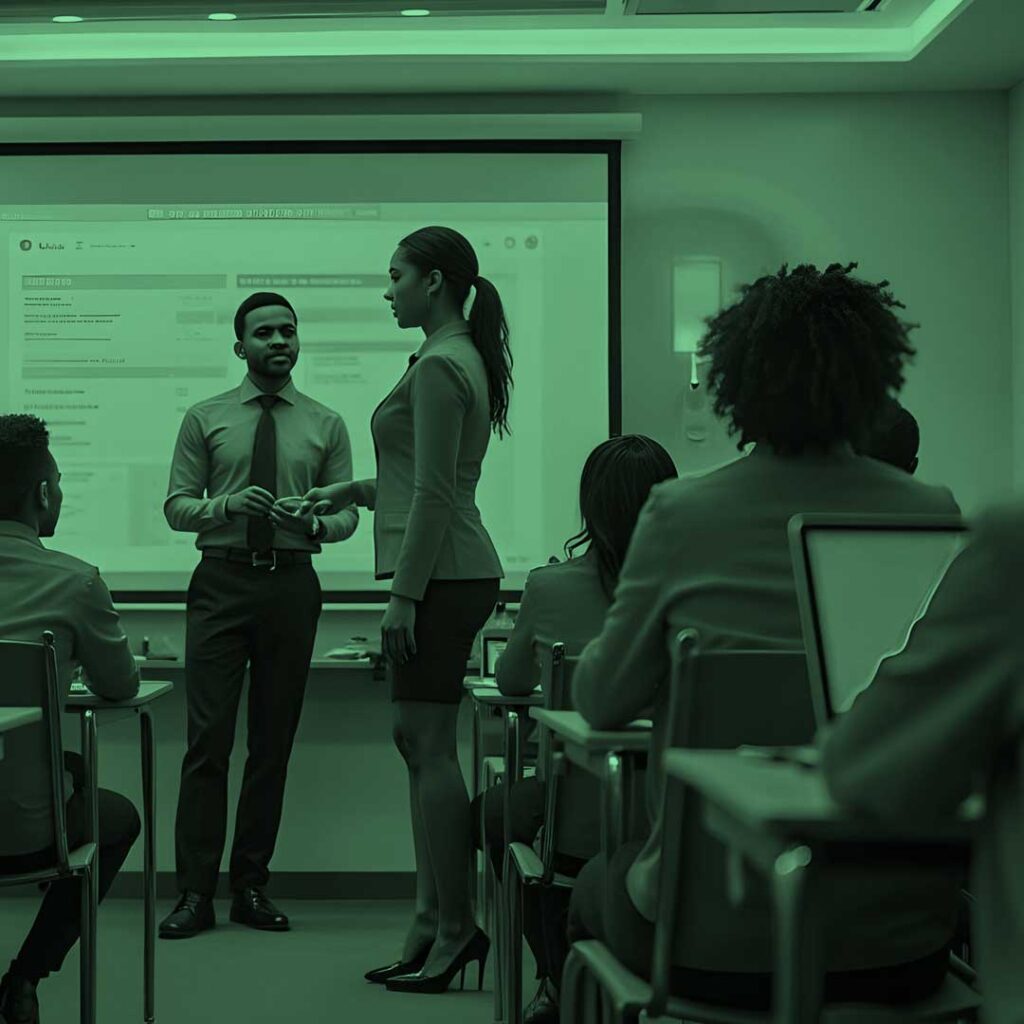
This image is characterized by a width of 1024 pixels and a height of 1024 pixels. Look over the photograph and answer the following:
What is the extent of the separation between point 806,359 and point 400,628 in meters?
1.68

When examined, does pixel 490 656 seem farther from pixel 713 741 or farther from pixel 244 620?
pixel 713 741

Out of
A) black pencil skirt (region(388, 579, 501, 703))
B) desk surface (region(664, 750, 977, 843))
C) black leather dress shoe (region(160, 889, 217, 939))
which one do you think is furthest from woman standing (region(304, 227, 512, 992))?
desk surface (region(664, 750, 977, 843))

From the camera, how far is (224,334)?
530 centimetres

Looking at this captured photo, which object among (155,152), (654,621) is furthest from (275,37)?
(654,621)

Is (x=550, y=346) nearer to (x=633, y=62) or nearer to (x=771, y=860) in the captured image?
(x=633, y=62)

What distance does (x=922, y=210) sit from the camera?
5336 mm

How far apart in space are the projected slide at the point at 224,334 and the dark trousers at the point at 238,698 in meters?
0.62

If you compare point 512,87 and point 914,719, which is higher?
point 512,87

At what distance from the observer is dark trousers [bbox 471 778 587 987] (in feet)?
9.66

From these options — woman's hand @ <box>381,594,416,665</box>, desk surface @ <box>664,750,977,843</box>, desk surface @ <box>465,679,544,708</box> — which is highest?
desk surface @ <box>664,750,977,843</box>

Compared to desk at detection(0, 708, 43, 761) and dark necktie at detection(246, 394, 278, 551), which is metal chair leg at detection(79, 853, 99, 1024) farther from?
dark necktie at detection(246, 394, 278, 551)

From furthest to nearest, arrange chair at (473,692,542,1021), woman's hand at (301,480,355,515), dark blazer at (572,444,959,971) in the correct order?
woman's hand at (301,480,355,515) < chair at (473,692,542,1021) < dark blazer at (572,444,959,971)

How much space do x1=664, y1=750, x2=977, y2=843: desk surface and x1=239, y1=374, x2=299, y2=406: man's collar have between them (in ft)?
12.5

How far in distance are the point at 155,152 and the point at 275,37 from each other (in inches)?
24.6
